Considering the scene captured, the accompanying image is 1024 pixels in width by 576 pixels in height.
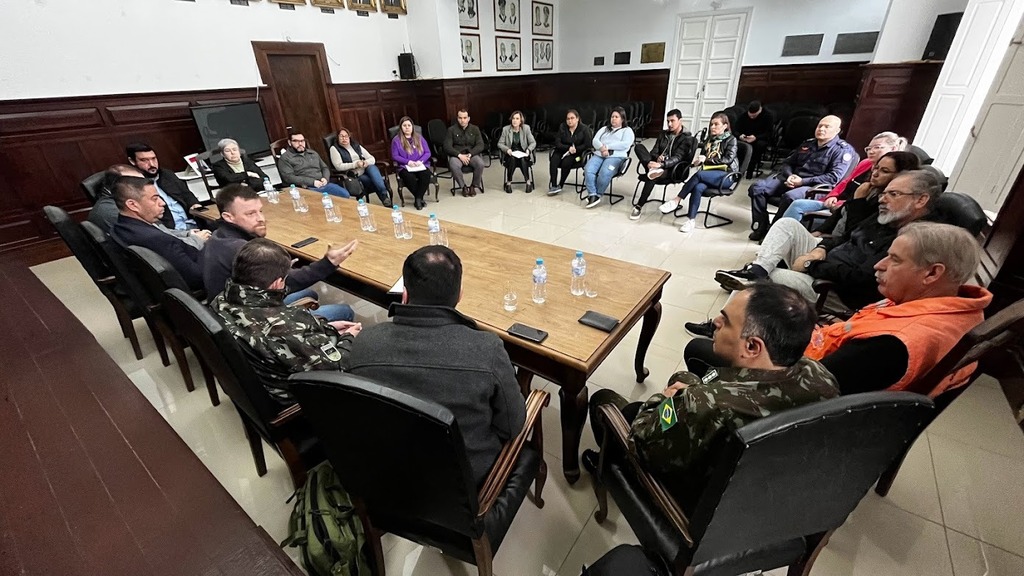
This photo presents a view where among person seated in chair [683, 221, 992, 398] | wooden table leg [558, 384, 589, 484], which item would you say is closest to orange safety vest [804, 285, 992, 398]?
person seated in chair [683, 221, 992, 398]

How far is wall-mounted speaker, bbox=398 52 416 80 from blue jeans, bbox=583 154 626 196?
347cm

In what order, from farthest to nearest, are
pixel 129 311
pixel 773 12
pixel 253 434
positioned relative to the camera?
pixel 773 12 → pixel 129 311 → pixel 253 434

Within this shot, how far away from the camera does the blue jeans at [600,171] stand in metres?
4.89

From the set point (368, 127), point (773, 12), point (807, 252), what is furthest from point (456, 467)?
point (773, 12)

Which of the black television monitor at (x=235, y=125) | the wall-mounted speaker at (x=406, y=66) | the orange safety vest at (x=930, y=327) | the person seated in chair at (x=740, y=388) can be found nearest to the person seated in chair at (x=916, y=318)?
the orange safety vest at (x=930, y=327)

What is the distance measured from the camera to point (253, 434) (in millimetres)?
1632

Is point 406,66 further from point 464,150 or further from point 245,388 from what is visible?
point 245,388

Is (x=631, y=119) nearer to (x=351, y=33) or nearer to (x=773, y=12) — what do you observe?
(x=773, y=12)

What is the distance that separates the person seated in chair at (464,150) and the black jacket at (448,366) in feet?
15.5

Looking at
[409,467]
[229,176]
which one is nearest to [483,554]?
[409,467]

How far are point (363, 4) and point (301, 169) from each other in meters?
2.98

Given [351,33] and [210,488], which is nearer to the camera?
[210,488]

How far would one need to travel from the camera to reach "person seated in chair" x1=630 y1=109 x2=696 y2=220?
4.35 metres

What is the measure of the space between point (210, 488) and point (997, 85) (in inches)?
203
